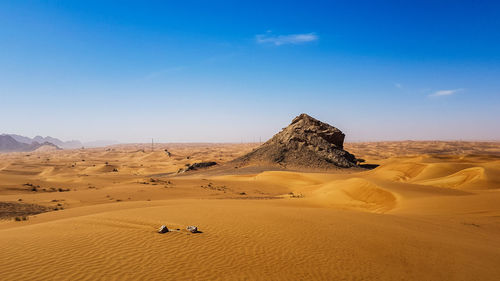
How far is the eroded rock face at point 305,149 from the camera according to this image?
46.7 meters

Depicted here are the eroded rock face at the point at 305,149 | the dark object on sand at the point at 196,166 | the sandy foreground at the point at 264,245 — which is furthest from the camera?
the dark object on sand at the point at 196,166

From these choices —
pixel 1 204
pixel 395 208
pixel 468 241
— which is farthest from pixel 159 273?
pixel 1 204

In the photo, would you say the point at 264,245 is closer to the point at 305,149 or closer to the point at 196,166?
the point at 305,149

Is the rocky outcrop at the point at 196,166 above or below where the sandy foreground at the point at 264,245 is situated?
below

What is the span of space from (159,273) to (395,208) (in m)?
14.1

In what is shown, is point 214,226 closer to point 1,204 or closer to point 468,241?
point 468,241

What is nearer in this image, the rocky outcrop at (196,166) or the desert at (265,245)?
the desert at (265,245)

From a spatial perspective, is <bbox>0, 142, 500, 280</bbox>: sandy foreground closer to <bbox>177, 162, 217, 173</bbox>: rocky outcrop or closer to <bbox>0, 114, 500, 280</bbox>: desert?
<bbox>0, 114, 500, 280</bbox>: desert

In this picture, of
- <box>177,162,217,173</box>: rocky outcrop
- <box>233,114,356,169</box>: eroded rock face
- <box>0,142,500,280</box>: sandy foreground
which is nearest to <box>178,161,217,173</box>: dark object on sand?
<box>177,162,217,173</box>: rocky outcrop

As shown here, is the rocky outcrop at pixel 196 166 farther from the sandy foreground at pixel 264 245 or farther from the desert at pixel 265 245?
the sandy foreground at pixel 264 245

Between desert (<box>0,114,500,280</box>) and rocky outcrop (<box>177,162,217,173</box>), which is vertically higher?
desert (<box>0,114,500,280</box>)

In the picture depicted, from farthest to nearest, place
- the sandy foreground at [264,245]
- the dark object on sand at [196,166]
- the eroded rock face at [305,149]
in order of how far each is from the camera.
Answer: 1. the dark object on sand at [196,166]
2. the eroded rock face at [305,149]
3. the sandy foreground at [264,245]

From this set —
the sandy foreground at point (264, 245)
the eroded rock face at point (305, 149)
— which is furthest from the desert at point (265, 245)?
the eroded rock face at point (305, 149)

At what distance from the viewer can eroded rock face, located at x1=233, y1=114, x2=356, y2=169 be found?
4672 centimetres
